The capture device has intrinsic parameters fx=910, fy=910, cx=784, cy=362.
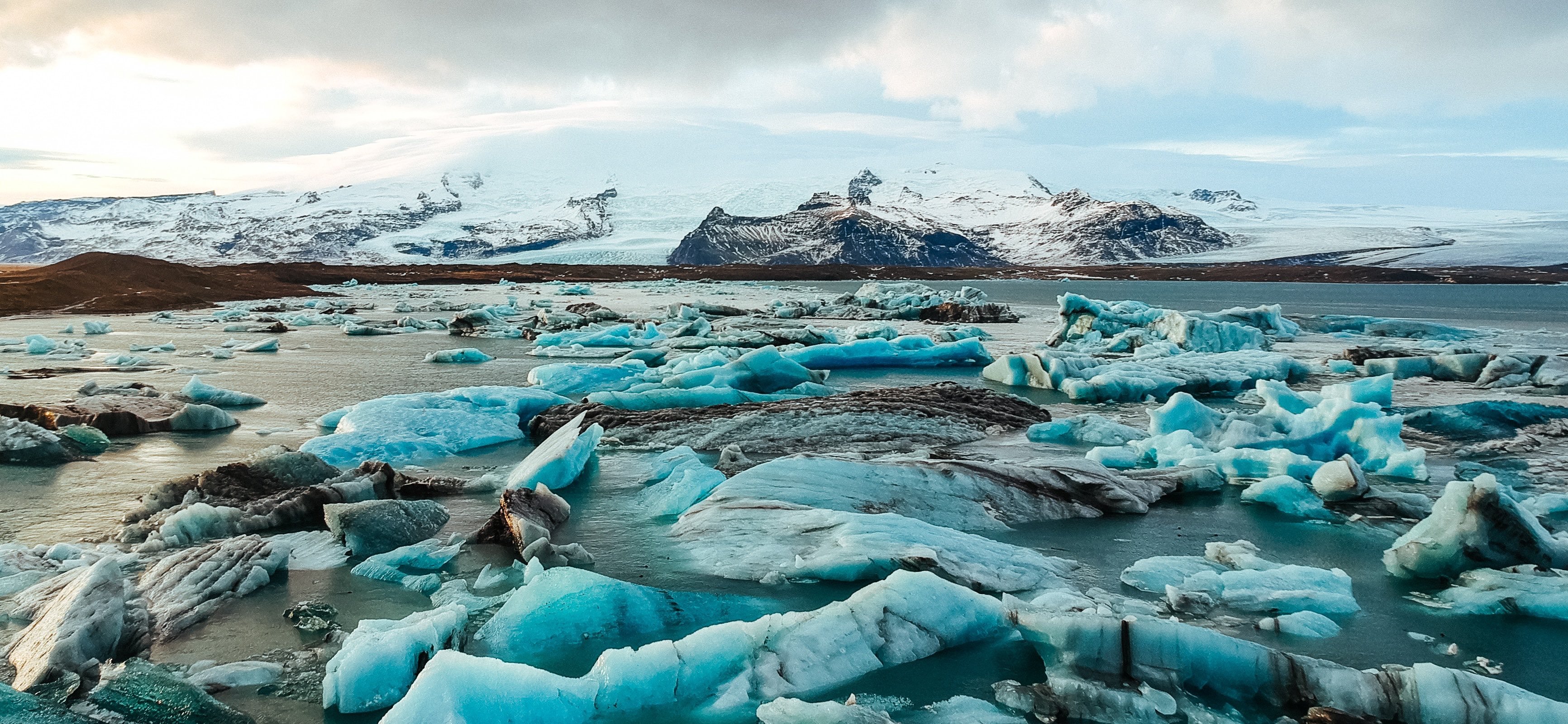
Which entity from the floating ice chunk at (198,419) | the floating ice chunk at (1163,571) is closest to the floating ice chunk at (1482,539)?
the floating ice chunk at (1163,571)

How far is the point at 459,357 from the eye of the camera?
47.0ft

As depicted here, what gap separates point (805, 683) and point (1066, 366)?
9862mm

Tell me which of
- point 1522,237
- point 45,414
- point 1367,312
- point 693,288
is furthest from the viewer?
point 1522,237

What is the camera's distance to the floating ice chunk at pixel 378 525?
4809 mm

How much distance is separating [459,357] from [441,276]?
4852cm

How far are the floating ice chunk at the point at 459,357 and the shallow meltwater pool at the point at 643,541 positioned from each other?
1.15m

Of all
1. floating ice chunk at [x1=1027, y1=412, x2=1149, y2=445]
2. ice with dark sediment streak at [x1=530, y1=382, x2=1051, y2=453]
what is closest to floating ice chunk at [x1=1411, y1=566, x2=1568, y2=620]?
floating ice chunk at [x1=1027, y1=412, x2=1149, y2=445]

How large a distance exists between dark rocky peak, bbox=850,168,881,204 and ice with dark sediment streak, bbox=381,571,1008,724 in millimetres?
139358

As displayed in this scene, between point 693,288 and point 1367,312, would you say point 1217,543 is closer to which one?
point 1367,312

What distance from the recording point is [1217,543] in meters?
4.87

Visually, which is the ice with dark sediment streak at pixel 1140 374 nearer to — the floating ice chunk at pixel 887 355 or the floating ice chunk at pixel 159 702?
the floating ice chunk at pixel 887 355

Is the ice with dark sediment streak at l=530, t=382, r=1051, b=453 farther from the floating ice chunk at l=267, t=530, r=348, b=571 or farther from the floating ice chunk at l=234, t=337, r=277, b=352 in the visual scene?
the floating ice chunk at l=234, t=337, r=277, b=352

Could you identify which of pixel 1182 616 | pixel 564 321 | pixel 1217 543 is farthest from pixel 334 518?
pixel 564 321

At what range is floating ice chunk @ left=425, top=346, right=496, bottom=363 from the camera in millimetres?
14125
